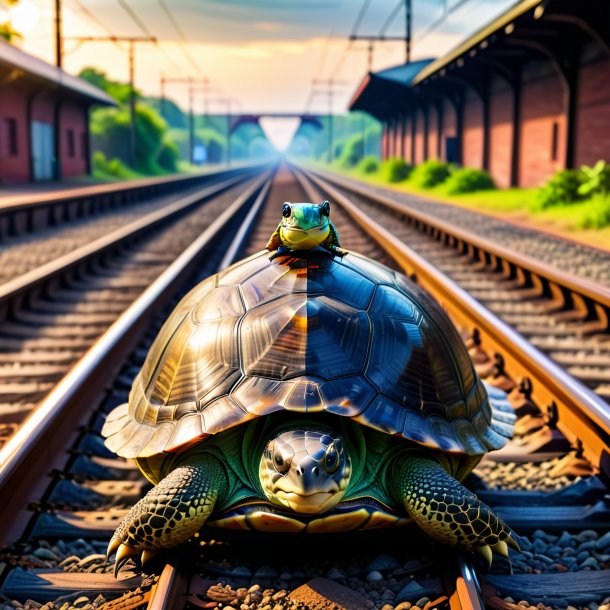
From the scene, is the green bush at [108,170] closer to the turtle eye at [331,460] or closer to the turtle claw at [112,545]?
the turtle claw at [112,545]

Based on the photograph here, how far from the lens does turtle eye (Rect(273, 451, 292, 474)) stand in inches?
101

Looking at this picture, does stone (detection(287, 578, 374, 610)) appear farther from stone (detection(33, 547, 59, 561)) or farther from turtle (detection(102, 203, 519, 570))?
stone (detection(33, 547, 59, 561))

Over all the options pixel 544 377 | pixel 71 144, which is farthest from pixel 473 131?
pixel 544 377

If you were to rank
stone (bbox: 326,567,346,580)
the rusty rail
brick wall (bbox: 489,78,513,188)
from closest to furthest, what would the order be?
stone (bbox: 326,567,346,580) < the rusty rail < brick wall (bbox: 489,78,513,188)

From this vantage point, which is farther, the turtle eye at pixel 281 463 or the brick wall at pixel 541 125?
the brick wall at pixel 541 125

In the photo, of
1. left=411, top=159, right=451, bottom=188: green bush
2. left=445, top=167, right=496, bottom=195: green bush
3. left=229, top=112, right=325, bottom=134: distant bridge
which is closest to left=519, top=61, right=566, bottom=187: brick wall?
left=445, top=167, right=496, bottom=195: green bush

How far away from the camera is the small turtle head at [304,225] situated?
347 centimetres

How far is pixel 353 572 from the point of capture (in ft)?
9.48

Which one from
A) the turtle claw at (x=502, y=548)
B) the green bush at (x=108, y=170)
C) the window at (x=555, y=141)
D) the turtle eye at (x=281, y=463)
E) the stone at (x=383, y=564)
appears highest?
the window at (x=555, y=141)

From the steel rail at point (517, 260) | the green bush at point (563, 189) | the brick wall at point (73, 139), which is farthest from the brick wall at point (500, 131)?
the brick wall at point (73, 139)

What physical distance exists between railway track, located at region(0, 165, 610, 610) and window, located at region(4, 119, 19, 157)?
1140 inches

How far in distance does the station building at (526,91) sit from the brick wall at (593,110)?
24mm

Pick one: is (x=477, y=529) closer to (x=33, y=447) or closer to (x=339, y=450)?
(x=339, y=450)

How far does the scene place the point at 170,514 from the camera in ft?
9.02
